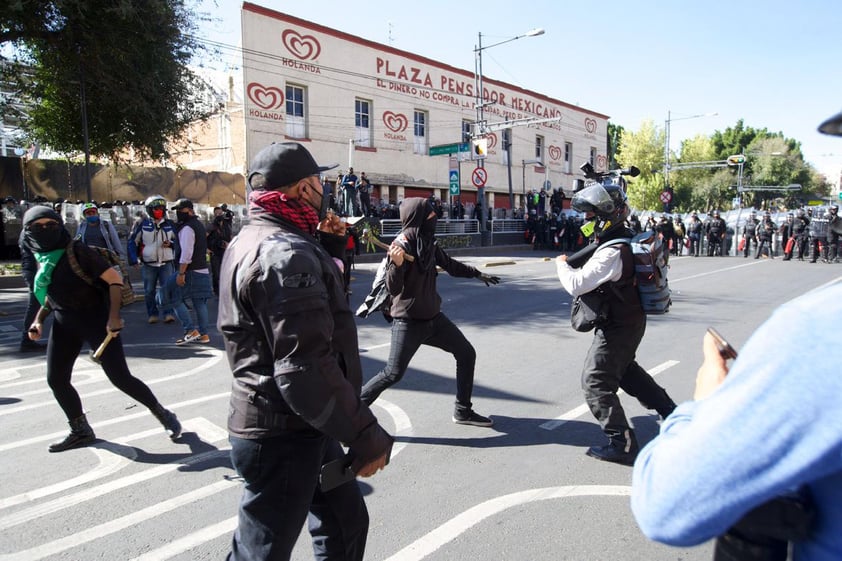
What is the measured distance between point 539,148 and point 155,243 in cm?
3411

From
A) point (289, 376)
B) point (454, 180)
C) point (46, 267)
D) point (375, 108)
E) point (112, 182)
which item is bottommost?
point (289, 376)

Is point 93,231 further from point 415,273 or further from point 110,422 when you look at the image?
point 415,273

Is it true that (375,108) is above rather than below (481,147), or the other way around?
above

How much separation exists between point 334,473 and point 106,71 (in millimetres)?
13983

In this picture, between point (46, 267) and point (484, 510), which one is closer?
point (484, 510)

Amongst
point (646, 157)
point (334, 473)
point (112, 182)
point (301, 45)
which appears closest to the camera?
point (334, 473)

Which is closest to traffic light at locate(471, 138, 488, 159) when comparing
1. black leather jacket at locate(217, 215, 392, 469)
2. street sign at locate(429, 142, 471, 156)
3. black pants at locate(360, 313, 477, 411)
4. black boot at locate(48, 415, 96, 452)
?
street sign at locate(429, 142, 471, 156)

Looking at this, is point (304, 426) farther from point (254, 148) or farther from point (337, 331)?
point (254, 148)

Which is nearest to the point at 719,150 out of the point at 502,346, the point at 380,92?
the point at 380,92

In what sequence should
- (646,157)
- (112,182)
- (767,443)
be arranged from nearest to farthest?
1. (767,443)
2. (112,182)
3. (646,157)

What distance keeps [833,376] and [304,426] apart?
1.57m

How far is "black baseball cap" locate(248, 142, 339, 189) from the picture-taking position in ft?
6.82

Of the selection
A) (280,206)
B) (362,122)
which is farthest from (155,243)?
(362,122)

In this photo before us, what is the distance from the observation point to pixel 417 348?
14.2ft
